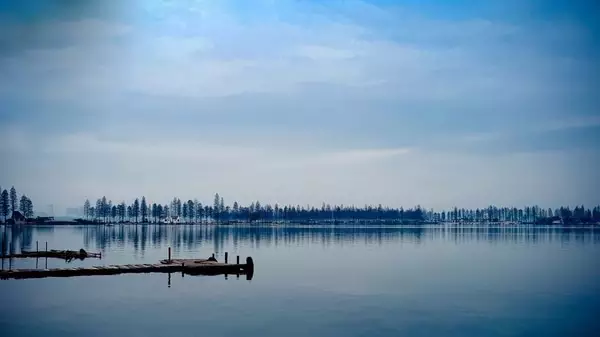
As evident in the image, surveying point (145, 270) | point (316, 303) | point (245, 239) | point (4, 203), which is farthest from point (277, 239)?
point (4, 203)

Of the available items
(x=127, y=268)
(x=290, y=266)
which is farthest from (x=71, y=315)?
(x=290, y=266)

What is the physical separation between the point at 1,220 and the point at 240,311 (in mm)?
172724

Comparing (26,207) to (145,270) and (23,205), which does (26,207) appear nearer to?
(23,205)

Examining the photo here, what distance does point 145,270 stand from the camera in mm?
41469

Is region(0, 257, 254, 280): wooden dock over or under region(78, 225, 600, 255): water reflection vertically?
over

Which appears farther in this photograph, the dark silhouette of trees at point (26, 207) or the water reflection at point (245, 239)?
the dark silhouette of trees at point (26, 207)

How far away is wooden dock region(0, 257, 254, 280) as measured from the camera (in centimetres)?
3859

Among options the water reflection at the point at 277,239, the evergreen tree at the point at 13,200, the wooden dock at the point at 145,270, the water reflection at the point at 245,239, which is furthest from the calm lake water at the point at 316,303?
the evergreen tree at the point at 13,200

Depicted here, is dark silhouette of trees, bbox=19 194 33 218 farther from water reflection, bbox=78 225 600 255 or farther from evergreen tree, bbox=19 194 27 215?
water reflection, bbox=78 225 600 255

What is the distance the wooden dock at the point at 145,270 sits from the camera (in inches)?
1519

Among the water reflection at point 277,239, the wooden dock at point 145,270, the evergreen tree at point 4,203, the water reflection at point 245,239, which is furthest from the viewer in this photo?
the evergreen tree at point 4,203

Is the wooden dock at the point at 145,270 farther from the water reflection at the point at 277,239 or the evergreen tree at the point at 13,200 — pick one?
the evergreen tree at the point at 13,200

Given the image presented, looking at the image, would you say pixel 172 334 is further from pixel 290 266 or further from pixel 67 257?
pixel 67 257

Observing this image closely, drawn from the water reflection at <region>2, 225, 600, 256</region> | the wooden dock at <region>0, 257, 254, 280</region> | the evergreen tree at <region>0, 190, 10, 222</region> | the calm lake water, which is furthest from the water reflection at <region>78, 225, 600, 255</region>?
the evergreen tree at <region>0, 190, 10, 222</region>
